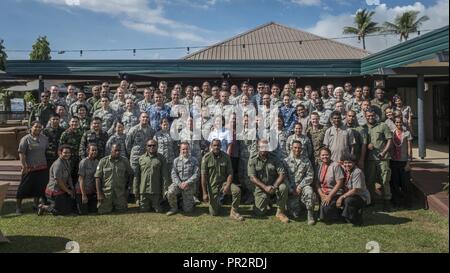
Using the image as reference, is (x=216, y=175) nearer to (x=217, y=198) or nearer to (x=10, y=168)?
(x=217, y=198)

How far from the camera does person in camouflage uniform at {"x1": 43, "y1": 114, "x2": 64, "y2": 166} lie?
22.6 ft

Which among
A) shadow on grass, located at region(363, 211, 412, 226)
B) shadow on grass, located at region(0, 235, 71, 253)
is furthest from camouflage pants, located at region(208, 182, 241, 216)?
shadow on grass, located at region(0, 235, 71, 253)

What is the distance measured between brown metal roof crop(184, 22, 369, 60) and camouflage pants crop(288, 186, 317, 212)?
52.5 ft

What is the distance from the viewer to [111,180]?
6.59 meters

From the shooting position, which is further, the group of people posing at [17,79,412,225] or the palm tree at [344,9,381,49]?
the palm tree at [344,9,381,49]

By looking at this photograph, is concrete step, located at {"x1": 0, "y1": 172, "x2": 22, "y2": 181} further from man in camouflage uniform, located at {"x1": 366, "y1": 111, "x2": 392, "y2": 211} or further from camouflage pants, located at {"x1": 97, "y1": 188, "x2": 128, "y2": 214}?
man in camouflage uniform, located at {"x1": 366, "y1": 111, "x2": 392, "y2": 211}

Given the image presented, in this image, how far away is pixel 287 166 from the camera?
250 inches

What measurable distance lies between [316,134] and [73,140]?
413cm

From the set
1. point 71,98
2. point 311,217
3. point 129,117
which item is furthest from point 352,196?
point 71,98

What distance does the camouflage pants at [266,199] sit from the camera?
241 inches

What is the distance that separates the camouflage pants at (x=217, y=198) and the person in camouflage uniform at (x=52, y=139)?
2.80 m
